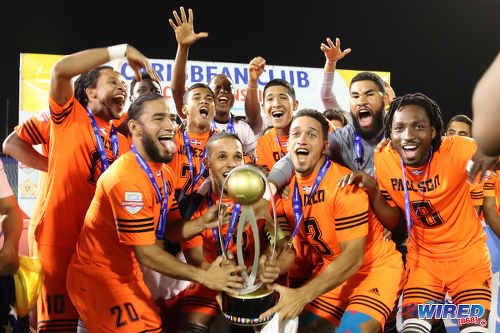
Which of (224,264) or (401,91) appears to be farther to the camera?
(401,91)

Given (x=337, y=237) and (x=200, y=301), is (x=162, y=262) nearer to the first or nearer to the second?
(x=200, y=301)

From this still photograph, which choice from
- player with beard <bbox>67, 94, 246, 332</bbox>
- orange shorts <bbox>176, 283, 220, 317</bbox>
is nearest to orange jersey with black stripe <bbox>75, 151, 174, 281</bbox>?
player with beard <bbox>67, 94, 246, 332</bbox>

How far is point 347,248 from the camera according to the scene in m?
2.68

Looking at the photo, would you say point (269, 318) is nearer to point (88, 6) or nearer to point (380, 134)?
point (380, 134)

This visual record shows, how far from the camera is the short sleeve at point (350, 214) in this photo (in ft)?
8.89

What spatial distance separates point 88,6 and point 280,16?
12.4 feet

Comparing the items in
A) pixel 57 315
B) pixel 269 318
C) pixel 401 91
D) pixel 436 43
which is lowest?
pixel 57 315

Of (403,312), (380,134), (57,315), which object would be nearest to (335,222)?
(403,312)

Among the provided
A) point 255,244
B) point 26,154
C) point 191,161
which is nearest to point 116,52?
point 191,161

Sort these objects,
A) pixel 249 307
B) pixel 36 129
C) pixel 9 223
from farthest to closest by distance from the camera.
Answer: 1. pixel 36 129
2. pixel 9 223
3. pixel 249 307

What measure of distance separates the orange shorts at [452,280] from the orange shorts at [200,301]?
1277mm

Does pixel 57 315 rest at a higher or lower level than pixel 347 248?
lower

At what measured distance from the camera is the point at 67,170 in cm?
298

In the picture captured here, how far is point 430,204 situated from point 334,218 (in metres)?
0.74
